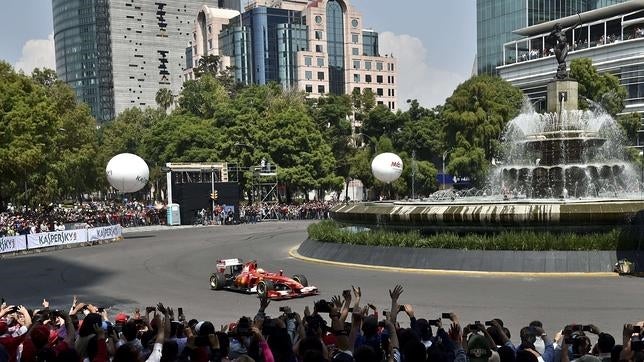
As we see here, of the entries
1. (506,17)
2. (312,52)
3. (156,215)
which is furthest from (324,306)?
(312,52)

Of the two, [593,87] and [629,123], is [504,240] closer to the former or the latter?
[593,87]

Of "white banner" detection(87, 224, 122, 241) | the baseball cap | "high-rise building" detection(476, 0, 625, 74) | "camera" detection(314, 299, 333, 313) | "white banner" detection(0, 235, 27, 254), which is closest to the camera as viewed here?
the baseball cap

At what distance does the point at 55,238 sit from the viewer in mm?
35125

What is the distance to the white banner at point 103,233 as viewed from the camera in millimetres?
37469

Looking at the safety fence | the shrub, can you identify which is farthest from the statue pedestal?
the safety fence

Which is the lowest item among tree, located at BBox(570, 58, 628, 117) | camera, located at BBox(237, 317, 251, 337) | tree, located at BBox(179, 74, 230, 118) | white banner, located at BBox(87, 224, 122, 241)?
white banner, located at BBox(87, 224, 122, 241)

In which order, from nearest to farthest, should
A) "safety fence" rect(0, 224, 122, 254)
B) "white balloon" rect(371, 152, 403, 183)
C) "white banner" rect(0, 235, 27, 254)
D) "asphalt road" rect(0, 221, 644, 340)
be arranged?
"asphalt road" rect(0, 221, 644, 340), "white banner" rect(0, 235, 27, 254), "safety fence" rect(0, 224, 122, 254), "white balloon" rect(371, 152, 403, 183)

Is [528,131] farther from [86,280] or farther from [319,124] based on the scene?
[319,124]

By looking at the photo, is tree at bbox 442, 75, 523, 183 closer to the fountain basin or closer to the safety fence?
the safety fence

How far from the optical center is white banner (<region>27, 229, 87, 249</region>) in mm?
34094

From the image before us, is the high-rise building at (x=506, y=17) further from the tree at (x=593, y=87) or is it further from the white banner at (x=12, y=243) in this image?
the white banner at (x=12, y=243)

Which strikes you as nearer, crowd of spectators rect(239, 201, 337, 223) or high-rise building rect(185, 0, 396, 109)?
crowd of spectators rect(239, 201, 337, 223)

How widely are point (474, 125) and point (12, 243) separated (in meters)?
39.9

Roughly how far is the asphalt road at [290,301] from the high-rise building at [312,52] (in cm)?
11729
